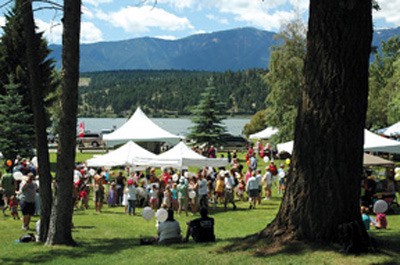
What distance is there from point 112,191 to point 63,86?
34.2 ft

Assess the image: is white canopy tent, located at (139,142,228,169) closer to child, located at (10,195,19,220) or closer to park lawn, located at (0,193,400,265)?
park lawn, located at (0,193,400,265)

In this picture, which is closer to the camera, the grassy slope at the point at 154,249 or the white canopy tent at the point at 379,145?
the grassy slope at the point at 154,249

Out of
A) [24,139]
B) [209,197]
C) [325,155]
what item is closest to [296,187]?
[325,155]

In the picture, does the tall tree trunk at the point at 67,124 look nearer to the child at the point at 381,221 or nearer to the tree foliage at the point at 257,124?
the child at the point at 381,221

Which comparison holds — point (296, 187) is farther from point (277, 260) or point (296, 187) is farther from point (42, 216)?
point (42, 216)

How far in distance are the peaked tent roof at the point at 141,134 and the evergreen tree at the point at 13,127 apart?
4814mm

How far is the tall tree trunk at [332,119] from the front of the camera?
24.3ft

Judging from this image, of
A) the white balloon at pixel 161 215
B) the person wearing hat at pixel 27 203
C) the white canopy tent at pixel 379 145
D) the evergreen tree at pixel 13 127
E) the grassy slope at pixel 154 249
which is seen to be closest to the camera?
the grassy slope at pixel 154 249

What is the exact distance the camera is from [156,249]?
949cm

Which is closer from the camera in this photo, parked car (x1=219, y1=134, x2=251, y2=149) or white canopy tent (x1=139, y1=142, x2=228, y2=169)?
white canopy tent (x1=139, y1=142, x2=228, y2=169)

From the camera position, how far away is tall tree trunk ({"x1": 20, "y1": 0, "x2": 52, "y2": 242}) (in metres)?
10.9

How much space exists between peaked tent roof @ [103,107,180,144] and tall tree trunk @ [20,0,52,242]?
850 inches

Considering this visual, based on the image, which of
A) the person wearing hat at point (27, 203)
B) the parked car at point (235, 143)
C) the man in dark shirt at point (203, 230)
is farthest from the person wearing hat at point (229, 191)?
the parked car at point (235, 143)

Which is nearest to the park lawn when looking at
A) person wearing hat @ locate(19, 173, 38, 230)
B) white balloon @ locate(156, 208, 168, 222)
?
person wearing hat @ locate(19, 173, 38, 230)
